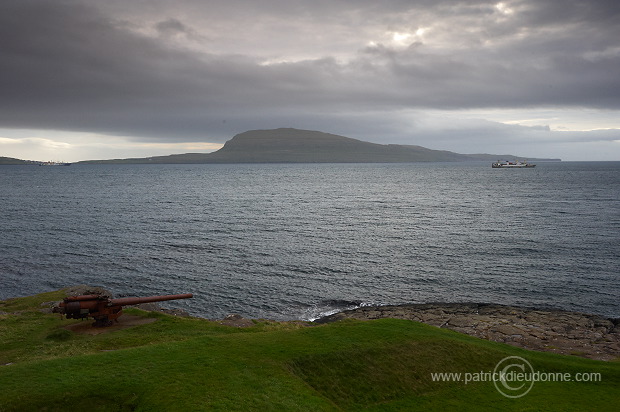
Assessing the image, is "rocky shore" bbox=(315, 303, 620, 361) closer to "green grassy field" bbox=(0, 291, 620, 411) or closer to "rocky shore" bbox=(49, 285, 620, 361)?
"rocky shore" bbox=(49, 285, 620, 361)

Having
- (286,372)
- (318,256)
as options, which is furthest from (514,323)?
(318,256)

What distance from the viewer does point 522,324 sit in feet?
122

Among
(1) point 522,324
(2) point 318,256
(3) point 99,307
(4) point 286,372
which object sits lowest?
(1) point 522,324

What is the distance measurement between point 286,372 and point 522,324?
2589cm

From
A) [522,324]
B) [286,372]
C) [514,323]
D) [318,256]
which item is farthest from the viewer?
[318,256]

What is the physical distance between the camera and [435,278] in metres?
52.6

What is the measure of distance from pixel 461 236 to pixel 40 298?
62477mm

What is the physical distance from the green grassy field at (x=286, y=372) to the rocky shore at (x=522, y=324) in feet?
23.8

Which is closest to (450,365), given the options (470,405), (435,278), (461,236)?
(470,405)

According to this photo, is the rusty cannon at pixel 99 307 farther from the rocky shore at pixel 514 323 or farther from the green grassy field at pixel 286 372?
the rocky shore at pixel 514 323

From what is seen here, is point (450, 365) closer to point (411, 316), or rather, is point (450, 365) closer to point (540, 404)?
point (540, 404)

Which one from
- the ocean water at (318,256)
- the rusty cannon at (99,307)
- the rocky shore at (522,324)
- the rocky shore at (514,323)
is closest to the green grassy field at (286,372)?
the rusty cannon at (99,307)

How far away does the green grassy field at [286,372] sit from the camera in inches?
684

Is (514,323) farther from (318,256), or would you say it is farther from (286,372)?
(318,256)
